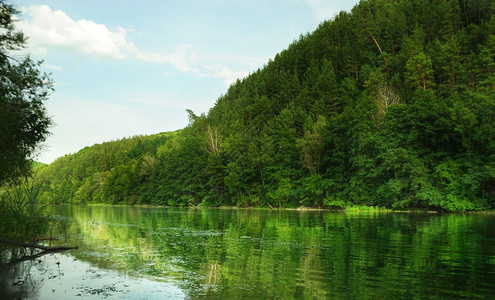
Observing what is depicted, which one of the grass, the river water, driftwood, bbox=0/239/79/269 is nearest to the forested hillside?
the river water

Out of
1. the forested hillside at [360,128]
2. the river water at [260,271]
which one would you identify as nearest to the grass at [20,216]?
the river water at [260,271]

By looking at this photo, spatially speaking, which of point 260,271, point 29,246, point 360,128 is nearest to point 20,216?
point 29,246

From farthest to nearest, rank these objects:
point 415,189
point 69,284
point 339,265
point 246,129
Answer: point 246,129 < point 415,189 < point 339,265 < point 69,284

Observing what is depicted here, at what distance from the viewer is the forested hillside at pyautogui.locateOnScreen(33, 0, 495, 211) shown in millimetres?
59031

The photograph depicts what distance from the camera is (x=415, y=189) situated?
5919 cm

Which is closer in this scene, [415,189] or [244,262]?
[244,262]

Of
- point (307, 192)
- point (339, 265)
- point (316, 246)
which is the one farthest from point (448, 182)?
point (339, 265)

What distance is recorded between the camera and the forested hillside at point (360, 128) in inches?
2324

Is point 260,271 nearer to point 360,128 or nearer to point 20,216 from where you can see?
point 20,216

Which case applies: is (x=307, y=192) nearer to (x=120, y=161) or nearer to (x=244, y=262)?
(x=244, y=262)

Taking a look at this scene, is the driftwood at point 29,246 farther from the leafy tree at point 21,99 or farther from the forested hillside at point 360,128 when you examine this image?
the forested hillside at point 360,128

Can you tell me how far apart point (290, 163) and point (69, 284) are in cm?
7570

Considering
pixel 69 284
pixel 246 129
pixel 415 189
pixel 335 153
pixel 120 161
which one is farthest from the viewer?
pixel 120 161

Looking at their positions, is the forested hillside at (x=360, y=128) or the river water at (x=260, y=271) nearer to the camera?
the river water at (x=260, y=271)
